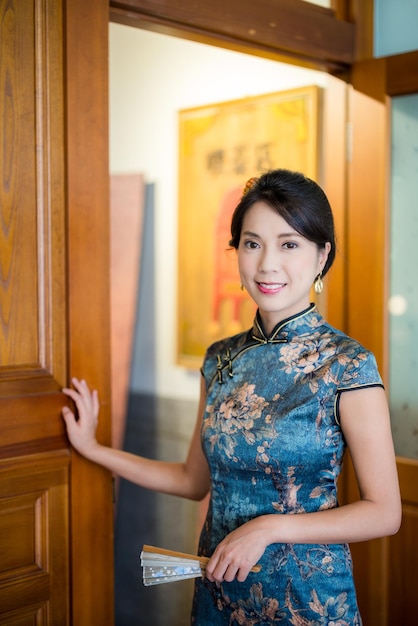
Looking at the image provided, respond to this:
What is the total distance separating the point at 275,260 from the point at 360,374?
0.30 metres

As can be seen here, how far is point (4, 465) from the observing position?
6.10 feet

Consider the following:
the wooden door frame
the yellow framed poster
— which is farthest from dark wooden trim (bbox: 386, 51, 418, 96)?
the wooden door frame

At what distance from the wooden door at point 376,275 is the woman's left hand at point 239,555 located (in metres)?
1.06

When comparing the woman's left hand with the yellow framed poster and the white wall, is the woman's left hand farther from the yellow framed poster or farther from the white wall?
the white wall

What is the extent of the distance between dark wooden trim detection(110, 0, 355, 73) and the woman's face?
65 centimetres

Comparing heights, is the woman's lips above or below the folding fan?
above

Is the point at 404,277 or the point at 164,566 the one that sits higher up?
the point at 404,277

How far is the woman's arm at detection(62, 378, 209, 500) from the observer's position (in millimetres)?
1972

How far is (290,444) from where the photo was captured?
1.71m

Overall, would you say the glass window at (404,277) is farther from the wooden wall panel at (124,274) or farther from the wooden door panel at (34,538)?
the wooden wall panel at (124,274)

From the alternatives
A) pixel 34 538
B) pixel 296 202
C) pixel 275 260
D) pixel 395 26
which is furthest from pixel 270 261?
pixel 395 26

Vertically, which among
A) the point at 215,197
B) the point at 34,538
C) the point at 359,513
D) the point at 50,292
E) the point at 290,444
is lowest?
the point at 34,538

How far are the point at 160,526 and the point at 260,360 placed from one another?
77.2 inches

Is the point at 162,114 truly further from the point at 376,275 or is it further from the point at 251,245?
the point at 251,245
